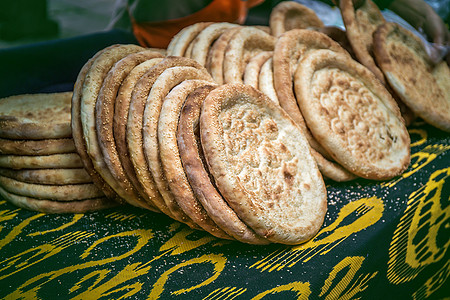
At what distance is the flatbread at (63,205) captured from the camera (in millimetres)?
1541

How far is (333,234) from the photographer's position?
1.50 metres

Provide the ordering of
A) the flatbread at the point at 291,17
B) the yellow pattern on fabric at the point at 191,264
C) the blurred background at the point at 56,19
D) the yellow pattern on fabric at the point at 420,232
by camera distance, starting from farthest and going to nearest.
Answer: the flatbread at the point at 291,17 → the blurred background at the point at 56,19 → the yellow pattern on fabric at the point at 420,232 → the yellow pattern on fabric at the point at 191,264

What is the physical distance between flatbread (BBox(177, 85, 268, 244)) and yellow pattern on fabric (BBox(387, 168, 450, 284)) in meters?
0.73

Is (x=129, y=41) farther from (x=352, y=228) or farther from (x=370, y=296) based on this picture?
(x=370, y=296)

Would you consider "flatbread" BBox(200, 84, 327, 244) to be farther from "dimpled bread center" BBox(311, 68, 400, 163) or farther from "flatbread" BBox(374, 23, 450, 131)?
"flatbread" BBox(374, 23, 450, 131)

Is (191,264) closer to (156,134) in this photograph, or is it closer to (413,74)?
(156,134)

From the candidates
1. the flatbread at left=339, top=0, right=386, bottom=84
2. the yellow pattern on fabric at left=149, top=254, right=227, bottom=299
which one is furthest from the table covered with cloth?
the flatbread at left=339, top=0, right=386, bottom=84

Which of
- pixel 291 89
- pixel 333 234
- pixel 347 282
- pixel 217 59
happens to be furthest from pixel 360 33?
pixel 347 282

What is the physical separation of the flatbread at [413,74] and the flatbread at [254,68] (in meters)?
0.69

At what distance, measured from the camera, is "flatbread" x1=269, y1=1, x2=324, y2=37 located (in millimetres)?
2293

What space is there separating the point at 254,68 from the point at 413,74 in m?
1.00

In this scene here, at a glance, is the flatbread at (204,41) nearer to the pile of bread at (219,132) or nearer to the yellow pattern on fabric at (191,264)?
the pile of bread at (219,132)

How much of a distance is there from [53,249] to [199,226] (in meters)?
0.51

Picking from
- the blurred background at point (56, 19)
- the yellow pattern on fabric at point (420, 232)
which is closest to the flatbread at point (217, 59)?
the blurred background at point (56, 19)
